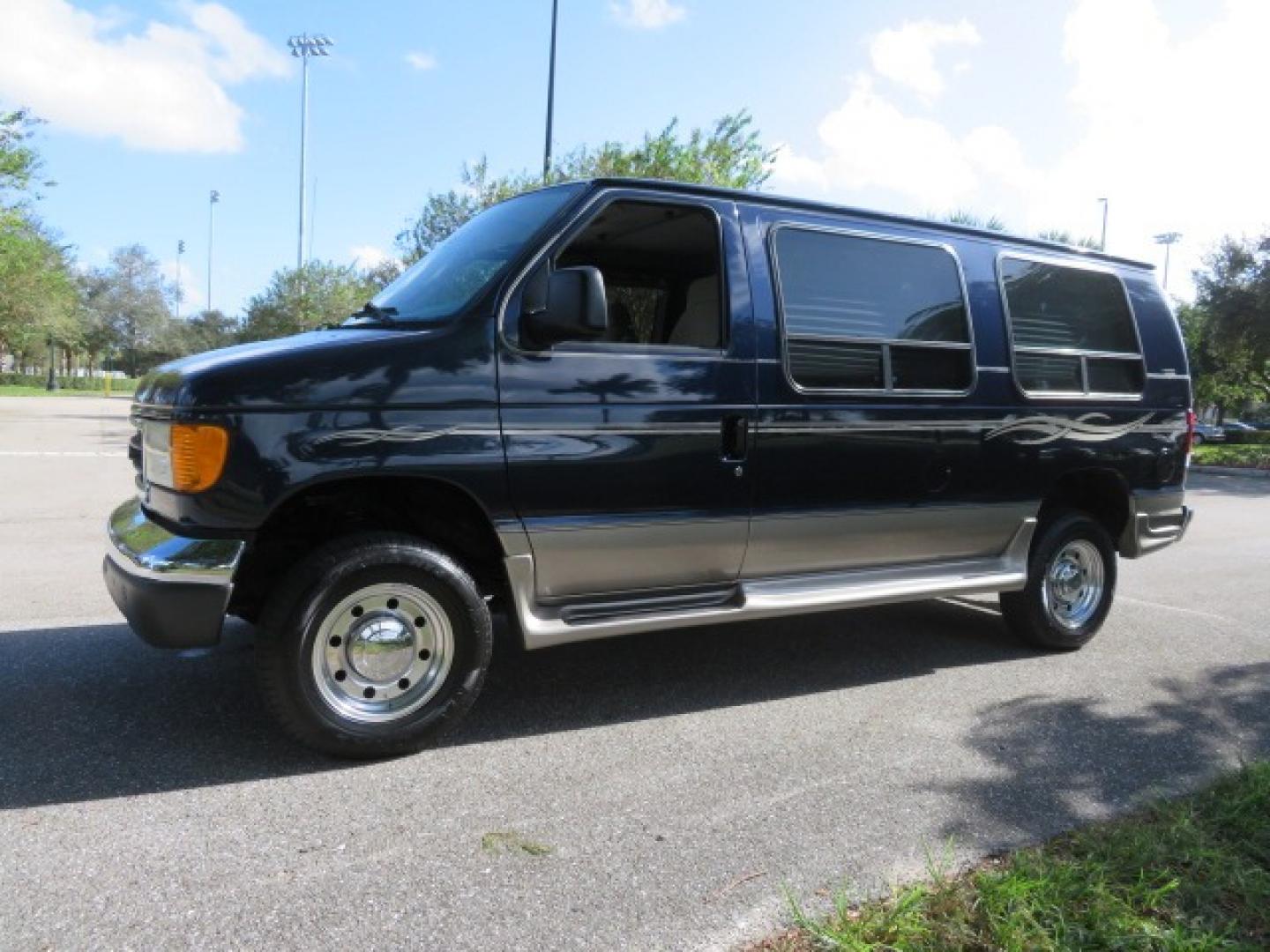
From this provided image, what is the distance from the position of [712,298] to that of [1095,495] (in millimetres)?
2957

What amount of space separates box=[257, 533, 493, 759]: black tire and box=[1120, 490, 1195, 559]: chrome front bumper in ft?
13.2

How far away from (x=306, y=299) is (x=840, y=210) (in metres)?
24.6

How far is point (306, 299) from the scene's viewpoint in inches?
1043

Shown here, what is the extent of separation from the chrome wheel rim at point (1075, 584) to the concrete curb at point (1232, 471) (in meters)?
20.5

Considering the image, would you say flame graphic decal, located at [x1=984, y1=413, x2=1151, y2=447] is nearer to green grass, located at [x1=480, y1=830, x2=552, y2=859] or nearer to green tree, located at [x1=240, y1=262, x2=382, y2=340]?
green grass, located at [x1=480, y1=830, x2=552, y2=859]

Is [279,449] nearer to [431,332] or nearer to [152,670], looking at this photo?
[431,332]

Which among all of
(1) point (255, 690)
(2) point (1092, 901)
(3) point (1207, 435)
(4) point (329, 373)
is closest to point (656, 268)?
(4) point (329, 373)

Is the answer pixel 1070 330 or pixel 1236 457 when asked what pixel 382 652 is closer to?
pixel 1070 330

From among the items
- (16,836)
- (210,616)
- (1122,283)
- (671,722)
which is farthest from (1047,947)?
(1122,283)

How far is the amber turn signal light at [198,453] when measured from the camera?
3.16 metres

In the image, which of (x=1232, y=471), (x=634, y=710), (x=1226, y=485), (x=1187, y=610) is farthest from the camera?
(x=1232, y=471)

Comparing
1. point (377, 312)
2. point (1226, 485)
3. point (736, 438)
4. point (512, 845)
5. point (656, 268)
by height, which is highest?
point (656, 268)

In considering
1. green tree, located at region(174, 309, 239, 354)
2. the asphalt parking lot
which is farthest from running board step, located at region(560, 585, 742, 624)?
green tree, located at region(174, 309, 239, 354)

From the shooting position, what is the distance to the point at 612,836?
298cm
